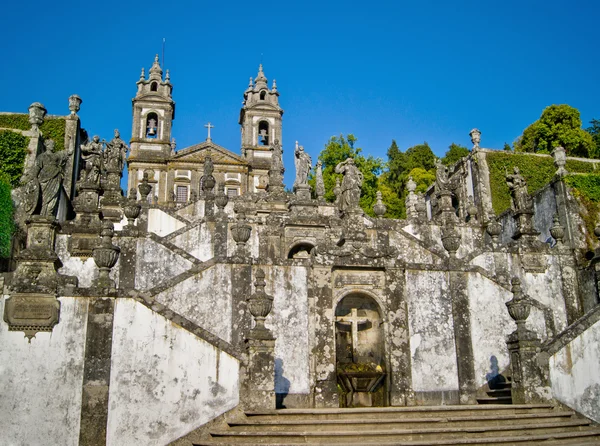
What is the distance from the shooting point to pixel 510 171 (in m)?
35.0

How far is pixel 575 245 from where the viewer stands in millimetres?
25359

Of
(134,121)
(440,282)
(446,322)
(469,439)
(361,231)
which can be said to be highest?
(134,121)

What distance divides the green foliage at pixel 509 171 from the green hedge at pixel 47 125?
2285 cm

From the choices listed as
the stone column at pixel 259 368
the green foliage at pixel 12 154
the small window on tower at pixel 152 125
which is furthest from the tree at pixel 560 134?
the stone column at pixel 259 368

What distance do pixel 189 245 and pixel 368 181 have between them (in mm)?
24631

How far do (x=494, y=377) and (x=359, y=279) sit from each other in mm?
3974

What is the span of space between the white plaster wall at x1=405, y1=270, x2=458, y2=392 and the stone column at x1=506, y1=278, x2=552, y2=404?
1.80 metres

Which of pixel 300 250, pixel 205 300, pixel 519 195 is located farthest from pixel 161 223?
pixel 519 195

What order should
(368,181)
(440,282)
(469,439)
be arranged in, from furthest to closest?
(368,181)
(440,282)
(469,439)

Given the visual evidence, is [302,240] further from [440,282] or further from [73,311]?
[73,311]

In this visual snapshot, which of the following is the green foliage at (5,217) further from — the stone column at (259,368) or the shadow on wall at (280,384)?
the stone column at (259,368)

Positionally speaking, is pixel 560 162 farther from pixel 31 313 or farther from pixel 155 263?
pixel 31 313

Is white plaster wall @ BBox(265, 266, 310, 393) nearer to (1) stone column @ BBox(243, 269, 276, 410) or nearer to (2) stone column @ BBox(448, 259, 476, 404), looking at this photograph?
(1) stone column @ BBox(243, 269, 276, 410)

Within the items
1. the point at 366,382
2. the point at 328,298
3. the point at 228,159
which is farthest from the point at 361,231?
the point at 228,159
